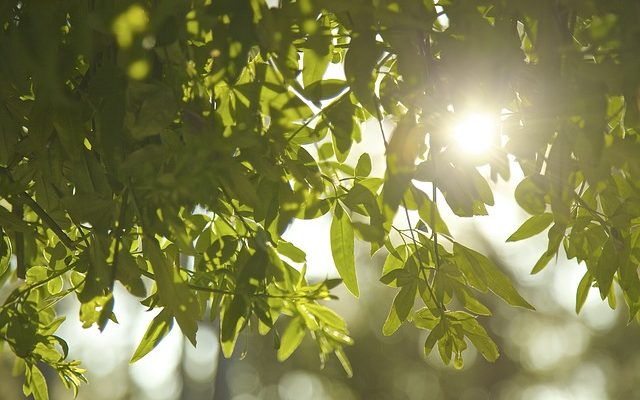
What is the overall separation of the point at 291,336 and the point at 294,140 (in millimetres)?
310

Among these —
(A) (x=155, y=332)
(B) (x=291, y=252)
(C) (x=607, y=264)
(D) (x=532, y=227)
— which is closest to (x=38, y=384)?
Result: (A) (x=155, y=332)

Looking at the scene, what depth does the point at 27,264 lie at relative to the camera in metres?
1.63

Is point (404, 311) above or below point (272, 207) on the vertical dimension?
below

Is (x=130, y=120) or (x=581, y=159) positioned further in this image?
(x=130, y=120)

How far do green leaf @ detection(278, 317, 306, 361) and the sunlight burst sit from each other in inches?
16.8

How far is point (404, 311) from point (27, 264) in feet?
2.59

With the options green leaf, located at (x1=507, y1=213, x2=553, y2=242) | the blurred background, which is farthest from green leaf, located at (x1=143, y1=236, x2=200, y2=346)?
the blurred background

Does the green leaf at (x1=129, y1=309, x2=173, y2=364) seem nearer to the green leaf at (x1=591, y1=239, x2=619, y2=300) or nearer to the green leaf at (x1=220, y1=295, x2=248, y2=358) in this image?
the green leaf at (x1=220, y1=295, x2=248, y2=358)

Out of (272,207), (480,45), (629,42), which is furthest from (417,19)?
(272,207)

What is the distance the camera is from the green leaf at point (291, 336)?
1.25m

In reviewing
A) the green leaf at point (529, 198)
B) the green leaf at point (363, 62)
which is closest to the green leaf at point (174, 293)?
the green leaf at point (363, 62)

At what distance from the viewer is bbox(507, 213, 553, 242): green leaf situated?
1.43 meters

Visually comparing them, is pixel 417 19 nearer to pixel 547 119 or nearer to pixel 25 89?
pixel 547 119

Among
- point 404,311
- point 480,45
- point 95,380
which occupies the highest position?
point 480,45
